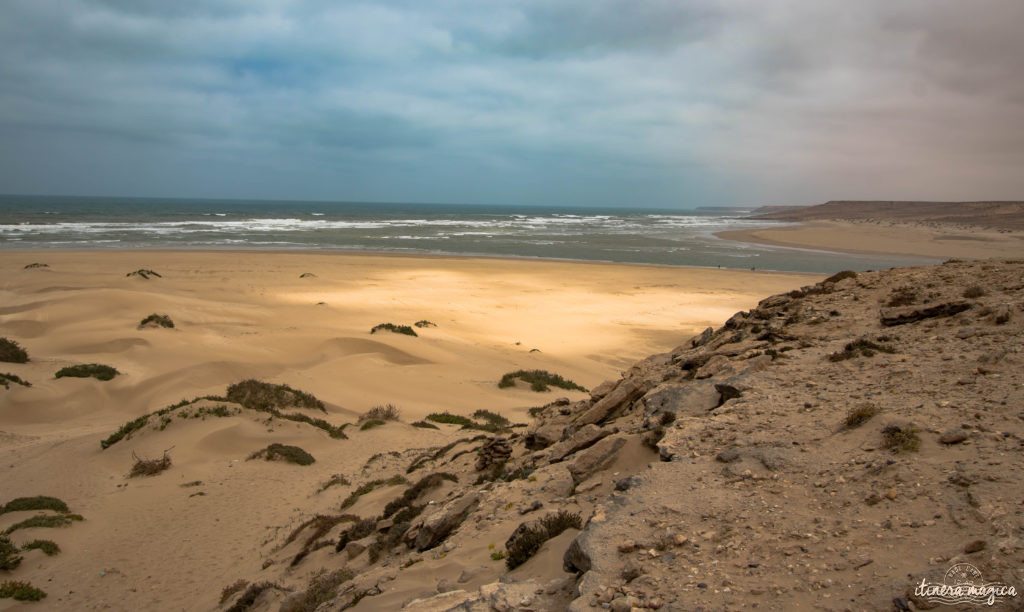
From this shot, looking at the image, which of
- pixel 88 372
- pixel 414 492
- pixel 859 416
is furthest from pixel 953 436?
pixel 88 372

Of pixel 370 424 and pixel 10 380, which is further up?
pixel 10 380

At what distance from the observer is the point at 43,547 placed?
24.2ft

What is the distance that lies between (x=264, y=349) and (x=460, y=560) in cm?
1537

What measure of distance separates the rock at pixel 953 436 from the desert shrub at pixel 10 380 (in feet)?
54.1

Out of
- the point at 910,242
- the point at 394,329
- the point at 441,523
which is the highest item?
the point at 910,242

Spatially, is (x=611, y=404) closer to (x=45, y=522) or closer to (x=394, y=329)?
(x=45, y=522)

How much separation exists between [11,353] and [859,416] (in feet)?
62.3

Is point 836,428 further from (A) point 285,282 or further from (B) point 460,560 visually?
(A) point 285,282

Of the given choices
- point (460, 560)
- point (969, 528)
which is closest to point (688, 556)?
point (969, 528)

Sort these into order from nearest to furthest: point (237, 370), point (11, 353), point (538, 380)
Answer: point (11, 353) < point (237, 370) < point (538, 380)

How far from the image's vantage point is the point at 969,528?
3529 millimetres

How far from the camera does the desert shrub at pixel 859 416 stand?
204 inches

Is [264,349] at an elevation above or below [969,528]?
below

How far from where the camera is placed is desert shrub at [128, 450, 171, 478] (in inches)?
386
